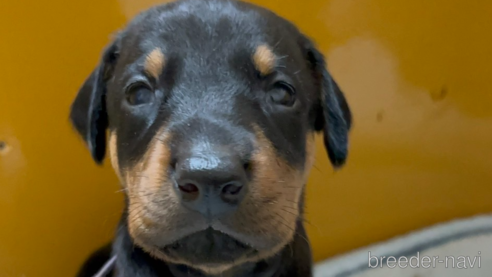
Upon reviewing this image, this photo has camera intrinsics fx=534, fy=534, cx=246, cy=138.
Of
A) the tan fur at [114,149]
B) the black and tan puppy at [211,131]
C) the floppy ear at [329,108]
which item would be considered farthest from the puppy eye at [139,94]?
the floppy ear at [329,108]

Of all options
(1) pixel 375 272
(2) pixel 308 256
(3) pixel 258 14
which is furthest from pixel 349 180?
(3) pixel 258 14

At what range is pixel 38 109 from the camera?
203 cm

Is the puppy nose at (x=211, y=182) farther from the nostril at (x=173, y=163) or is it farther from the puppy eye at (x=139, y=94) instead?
the puppy eye at (x=139, y=94)

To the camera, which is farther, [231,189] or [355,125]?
[355,125]

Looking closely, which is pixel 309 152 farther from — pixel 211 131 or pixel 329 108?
pixel 211 131

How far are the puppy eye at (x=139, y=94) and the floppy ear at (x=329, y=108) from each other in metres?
0.52

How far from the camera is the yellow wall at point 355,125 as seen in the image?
2000mm

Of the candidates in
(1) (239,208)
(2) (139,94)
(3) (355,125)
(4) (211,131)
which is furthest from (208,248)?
(3) (355,125)

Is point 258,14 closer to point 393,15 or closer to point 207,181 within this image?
point 207,181

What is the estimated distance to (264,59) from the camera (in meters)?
1.42

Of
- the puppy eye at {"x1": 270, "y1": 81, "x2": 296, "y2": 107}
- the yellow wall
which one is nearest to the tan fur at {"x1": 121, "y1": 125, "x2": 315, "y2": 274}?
the puppy eye at {"x1": 270, "y1": 81, "x2": 296, "y2": 107}

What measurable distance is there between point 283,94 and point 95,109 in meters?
0.59

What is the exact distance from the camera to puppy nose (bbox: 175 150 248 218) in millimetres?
1088

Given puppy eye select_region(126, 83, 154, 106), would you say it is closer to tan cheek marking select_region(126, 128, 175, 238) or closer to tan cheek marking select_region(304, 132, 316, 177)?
tan cheek marking select_region(126, 128, 175, 238)
